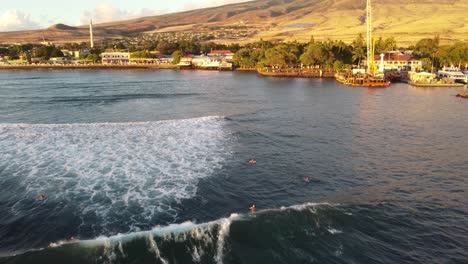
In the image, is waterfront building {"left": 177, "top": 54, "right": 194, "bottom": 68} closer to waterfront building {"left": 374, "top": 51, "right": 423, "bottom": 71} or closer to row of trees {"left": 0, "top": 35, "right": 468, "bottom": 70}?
row of trees {"left": 0, "top": 35, "right": 468, "bottom": 70}

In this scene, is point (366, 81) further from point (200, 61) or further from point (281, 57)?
point (200, 61)

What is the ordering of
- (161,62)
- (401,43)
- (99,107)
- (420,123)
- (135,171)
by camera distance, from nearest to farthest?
(135,171) → (420,123) → (99,107) → (161,62) → (401,43)

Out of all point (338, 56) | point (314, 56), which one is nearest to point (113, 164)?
point (314, 56)

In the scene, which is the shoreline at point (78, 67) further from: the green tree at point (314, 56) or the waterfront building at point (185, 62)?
the green tree at point (314, 56)

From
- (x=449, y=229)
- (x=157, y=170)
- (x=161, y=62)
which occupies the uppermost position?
(x=161, y=62)

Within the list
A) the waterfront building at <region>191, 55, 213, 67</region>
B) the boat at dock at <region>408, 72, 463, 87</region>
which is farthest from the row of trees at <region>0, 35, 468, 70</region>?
the boat at dock at <region>408, 72, 463, 87</region>

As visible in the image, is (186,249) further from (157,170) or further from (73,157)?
(73,157)

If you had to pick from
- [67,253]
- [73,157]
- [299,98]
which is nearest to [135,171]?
[73,157]
